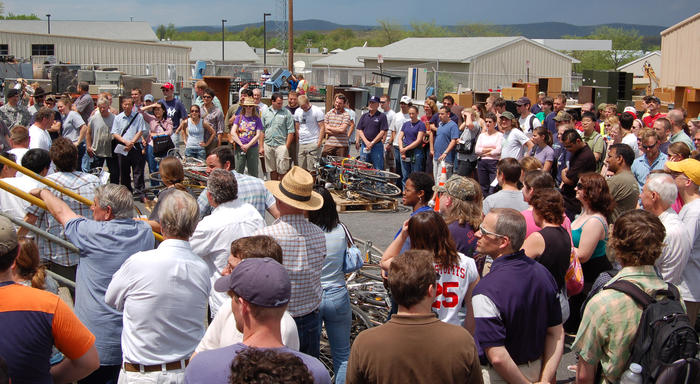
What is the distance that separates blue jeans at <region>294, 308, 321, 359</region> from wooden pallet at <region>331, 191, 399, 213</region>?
22.8 ft

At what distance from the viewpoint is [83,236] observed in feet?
12.8

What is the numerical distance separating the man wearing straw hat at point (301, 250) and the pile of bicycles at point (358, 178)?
23.4 feet

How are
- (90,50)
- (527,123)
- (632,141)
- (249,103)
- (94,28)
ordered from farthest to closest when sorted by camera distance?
(94,28) → (90,50) → (527,123) → (249,103) → (632,141)

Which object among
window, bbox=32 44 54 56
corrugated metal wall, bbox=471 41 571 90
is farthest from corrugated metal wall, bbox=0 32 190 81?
corrugated metal wall, bbox=471 41 571 90

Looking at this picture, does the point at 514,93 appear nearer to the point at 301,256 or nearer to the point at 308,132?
the point at 308,132

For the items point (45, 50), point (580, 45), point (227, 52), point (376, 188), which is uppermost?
point (580, 45)

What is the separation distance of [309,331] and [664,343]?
209 centimetres

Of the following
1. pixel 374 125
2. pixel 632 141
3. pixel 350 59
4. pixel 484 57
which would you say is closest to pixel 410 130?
pixel 374 125

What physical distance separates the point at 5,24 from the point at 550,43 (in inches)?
3820

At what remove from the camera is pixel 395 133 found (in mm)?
13016

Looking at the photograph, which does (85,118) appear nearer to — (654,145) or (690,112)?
(654,145)

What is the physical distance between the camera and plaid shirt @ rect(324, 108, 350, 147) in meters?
12.2

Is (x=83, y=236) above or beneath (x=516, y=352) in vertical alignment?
above

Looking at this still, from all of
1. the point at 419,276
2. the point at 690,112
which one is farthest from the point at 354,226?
the point at 690,112
